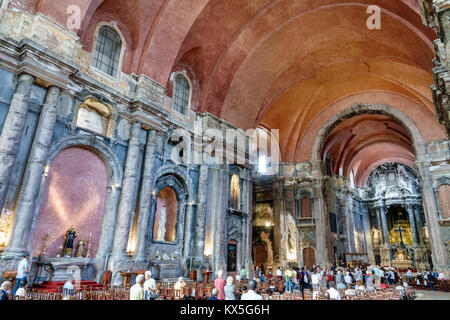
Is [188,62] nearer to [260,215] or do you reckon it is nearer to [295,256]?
[260,215]

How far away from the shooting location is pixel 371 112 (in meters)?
25.1

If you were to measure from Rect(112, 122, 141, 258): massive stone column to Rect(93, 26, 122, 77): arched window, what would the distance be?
286 cm

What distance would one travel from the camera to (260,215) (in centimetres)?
2602

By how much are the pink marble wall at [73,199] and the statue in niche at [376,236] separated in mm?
35813

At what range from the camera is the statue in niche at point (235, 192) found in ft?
60.1

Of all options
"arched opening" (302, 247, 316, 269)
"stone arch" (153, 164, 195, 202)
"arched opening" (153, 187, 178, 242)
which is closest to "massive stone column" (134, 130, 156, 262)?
"stone arch" (153, 164, 195, 202)

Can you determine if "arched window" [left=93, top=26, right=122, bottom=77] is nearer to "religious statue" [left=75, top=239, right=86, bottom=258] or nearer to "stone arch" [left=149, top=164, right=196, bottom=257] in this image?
"stone arch" [left=149, top=164, right=196, bottom=257]

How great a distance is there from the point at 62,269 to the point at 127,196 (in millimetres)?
3477

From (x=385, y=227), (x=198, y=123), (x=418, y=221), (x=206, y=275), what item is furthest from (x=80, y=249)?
(x=418, y=221)

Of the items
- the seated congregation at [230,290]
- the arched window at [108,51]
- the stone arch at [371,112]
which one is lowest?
the seated congregation at [230,290]

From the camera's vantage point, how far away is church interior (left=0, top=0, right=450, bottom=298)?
396 inches

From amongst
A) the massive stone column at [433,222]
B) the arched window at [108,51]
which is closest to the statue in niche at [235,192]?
the arched window at [108,51]

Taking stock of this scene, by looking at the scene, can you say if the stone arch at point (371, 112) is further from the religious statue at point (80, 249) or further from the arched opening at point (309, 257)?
the religious statue at point (80, 249)

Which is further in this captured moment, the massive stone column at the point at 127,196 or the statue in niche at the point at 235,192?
the statue in niche at the point at 235,192
